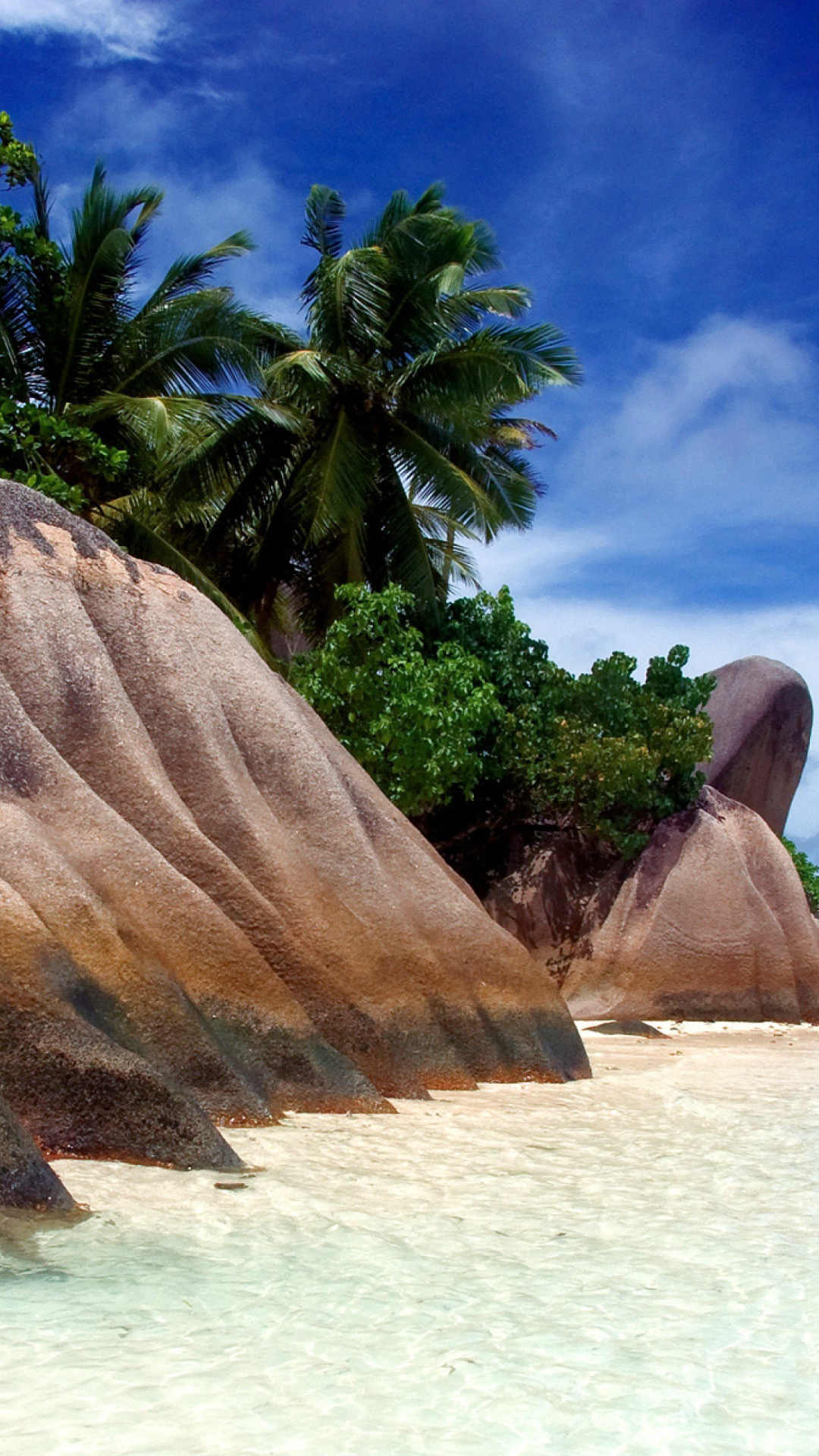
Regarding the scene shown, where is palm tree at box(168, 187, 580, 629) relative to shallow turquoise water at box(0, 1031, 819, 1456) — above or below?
above

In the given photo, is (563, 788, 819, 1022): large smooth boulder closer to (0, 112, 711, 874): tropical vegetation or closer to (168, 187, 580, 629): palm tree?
(0, 112, 711, 874): tropical vegetation

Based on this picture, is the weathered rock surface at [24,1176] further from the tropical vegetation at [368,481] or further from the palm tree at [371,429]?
the palm tree at [371,429]

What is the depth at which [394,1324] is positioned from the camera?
3.78 m

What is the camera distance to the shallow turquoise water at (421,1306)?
3104mm

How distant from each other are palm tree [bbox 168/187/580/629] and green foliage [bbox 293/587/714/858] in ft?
5.78

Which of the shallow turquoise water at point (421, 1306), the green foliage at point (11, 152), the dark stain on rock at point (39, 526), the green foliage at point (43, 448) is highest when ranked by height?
the green foliage at point (11, 152)

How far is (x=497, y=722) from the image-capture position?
60.3 ft

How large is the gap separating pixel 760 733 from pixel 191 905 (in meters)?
19.9

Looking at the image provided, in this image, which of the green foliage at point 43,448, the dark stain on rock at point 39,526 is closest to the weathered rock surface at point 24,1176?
the dark stain on rock at point 39,526

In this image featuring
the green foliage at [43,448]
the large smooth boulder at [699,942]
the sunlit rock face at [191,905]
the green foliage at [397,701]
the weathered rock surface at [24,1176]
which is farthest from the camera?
the large smooth boulder at [699,942]

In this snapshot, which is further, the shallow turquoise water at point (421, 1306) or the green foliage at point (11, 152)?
the green foliage at point (11, 152)

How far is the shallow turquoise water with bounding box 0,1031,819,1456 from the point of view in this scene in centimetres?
310

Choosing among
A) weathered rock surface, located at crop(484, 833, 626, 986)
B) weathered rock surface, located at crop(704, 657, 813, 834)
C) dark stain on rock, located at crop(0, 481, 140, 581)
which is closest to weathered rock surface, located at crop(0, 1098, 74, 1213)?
dark stain on rock, located at crop(0, 481, 140, 581)

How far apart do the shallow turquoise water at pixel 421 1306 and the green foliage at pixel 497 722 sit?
1011 cm
